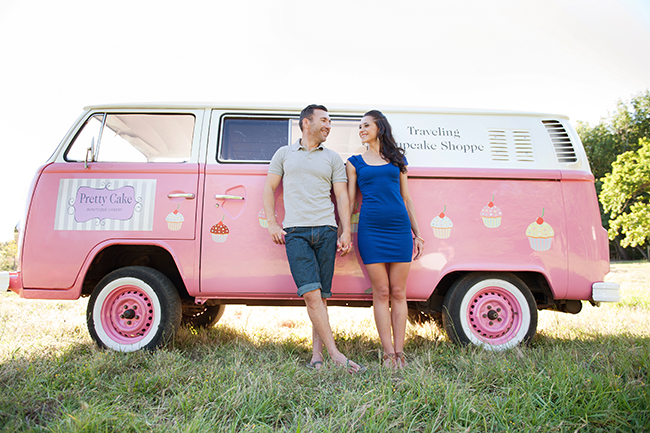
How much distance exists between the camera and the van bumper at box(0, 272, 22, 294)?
3.15 m

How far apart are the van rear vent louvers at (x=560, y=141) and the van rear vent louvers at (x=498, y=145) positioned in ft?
1.55

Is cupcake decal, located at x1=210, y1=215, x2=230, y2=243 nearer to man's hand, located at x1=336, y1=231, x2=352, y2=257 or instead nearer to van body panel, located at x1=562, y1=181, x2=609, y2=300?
man's hand, located at x1=336, y1=231, x2=352, y2=257

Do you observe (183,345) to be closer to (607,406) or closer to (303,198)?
(303,198)

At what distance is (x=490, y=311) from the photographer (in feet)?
10.6

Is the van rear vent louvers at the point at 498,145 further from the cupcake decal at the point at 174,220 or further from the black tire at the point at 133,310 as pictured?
the black tire at the point at 133,310

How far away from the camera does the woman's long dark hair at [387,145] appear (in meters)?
2.98

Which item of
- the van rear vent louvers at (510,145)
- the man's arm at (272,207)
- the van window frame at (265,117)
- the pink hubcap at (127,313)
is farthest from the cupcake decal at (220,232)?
the van rear vent louvers at (510,145)

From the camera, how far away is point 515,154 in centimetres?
335

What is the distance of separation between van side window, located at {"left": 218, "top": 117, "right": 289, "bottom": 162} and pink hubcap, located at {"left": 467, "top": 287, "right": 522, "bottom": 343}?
2430 mm

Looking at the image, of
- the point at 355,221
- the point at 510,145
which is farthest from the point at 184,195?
the point at 510,145

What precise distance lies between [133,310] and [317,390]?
1.98 metres

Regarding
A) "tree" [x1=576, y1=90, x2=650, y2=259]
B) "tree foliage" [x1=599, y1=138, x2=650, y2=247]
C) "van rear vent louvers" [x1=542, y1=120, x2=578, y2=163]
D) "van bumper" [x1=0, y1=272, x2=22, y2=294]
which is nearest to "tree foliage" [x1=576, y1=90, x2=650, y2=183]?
"tree" [x1=576, y1=90, x2=650, y2=259]

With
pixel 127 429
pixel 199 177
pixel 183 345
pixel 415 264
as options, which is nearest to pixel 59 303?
pixel 183 345

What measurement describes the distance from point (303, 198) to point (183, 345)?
2.00 m
